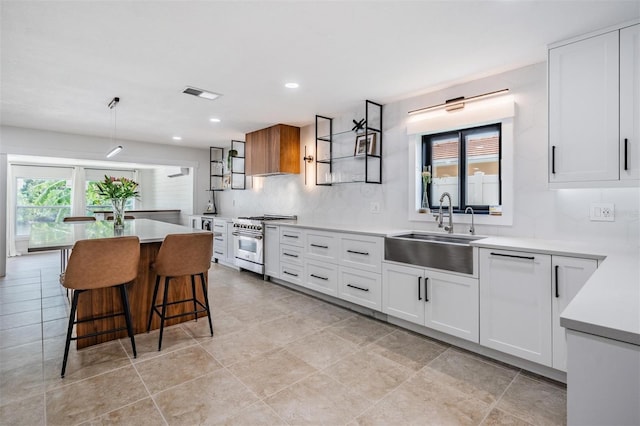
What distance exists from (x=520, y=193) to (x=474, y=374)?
5.05 ft

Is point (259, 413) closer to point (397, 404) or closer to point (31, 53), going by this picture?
point (397, 404)

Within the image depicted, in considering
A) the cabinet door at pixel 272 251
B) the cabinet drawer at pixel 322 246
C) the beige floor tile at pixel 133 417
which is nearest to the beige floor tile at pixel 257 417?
the beige floor tile at pixel 133 417

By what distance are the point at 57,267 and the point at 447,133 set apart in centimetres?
680

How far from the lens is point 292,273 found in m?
4.22

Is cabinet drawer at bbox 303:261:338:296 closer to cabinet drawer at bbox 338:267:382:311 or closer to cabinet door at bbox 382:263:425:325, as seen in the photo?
cabinet drawer at bbox 338:267:382:311

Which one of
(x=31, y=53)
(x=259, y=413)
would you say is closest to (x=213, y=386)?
(x=259, y=413)

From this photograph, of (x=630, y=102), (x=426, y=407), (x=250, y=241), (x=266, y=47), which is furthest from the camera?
(x=250, y=241)

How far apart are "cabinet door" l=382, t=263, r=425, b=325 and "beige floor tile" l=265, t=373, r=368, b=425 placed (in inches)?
41.6

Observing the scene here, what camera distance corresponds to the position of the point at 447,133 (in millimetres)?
3359

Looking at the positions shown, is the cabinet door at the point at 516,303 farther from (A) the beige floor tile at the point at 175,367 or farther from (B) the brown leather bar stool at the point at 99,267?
(B) the brown leather bar stool at the point at 99,267

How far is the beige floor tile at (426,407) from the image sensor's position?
5.72 ft

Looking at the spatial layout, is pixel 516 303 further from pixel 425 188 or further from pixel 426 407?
pixel 425 188

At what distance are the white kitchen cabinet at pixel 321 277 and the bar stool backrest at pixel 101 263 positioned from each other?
197 cm

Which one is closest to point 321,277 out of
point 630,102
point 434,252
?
point 434,252
